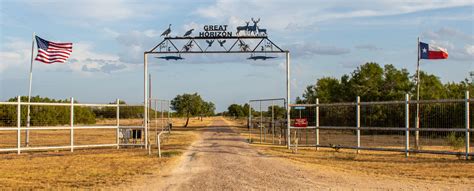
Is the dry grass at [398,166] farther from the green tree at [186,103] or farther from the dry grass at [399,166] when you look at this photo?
the green tree at [186,103]

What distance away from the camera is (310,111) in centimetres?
2758

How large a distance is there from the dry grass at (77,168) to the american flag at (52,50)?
5.24 m

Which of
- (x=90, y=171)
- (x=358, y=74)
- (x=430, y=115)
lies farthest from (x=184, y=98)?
(x=90, y=171)

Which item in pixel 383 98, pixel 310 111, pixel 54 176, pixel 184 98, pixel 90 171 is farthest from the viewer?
pixel 184 98

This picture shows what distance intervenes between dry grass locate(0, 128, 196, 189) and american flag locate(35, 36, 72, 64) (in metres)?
5.24

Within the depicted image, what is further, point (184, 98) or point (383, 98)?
point (184, 98)

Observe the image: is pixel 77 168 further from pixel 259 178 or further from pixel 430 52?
pixel 430 52

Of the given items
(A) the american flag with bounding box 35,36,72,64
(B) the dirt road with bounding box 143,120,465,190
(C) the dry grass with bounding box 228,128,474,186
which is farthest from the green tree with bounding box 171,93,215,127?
(B) the dirt road with bounding box 143,120,465,190

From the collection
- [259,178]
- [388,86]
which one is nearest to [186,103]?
[388,86]

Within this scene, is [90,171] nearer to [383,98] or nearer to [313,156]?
[313,156]

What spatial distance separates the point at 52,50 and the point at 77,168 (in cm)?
1072

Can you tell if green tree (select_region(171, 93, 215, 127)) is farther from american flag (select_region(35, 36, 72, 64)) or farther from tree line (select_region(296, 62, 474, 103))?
american flag (select_region(35, 36, 72, 64))

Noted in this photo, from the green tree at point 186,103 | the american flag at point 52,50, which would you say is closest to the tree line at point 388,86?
the green tree at point 186,103

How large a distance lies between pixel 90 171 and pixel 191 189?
5.25 metres
